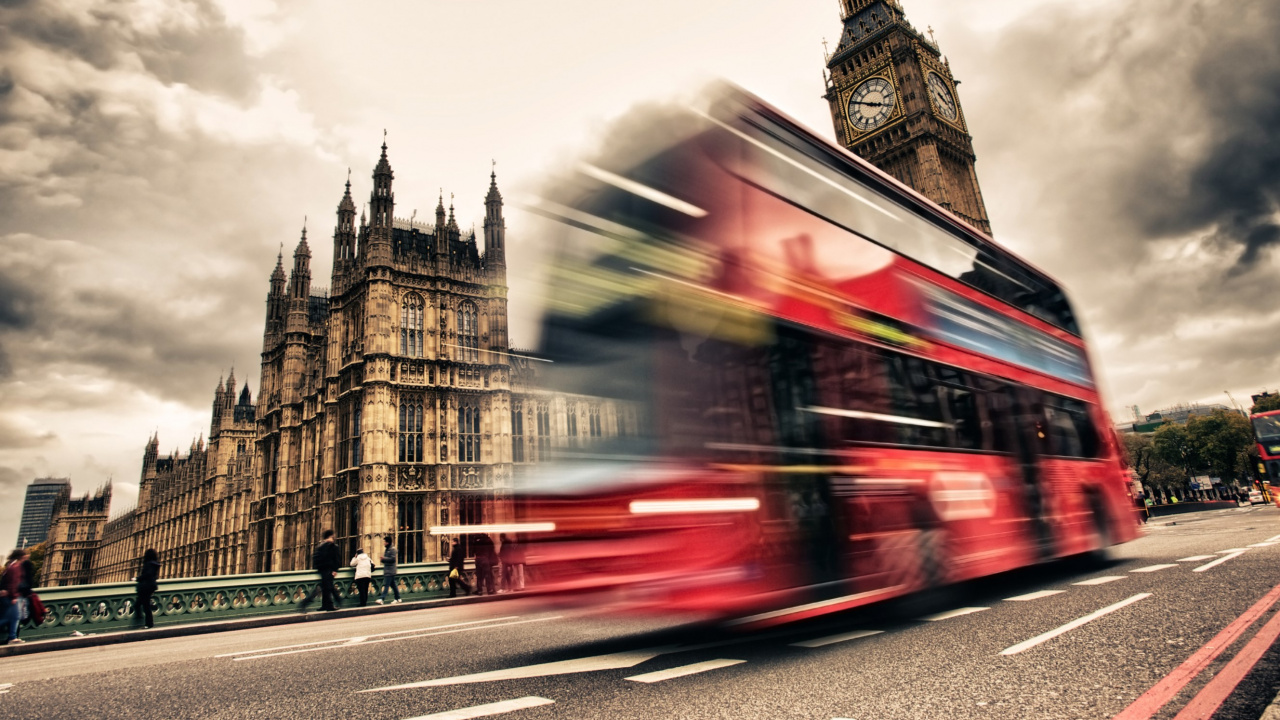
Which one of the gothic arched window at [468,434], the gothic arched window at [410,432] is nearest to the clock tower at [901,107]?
the gothic arched window at [468,434]

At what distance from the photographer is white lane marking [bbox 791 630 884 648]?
490 cm

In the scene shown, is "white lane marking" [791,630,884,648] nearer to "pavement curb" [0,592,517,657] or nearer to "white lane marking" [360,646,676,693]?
"white lane marking" [360,646,676,693]

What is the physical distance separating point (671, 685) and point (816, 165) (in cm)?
467

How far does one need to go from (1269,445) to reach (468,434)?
32603 millimetres

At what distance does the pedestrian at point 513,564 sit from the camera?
16.2 ft

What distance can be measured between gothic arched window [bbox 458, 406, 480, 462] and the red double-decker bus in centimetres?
2711

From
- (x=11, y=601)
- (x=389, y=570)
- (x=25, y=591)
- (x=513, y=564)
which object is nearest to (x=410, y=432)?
(x=389, y=570)

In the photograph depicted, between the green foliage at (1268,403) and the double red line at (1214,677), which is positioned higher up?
the green foliage at (1268,403)

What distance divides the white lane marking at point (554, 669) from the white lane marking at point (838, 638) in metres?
1.09

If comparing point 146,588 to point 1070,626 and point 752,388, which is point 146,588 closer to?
point 752,388

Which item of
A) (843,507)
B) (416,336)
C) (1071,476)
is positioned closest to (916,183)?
(416,336)

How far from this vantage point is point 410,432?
30266 mm

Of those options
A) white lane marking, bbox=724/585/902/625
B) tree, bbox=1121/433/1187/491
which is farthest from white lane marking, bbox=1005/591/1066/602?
tree, bbox=1121/433/1187/491

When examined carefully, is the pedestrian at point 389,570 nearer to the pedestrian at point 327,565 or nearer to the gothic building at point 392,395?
the pedestrian at point 327,565
